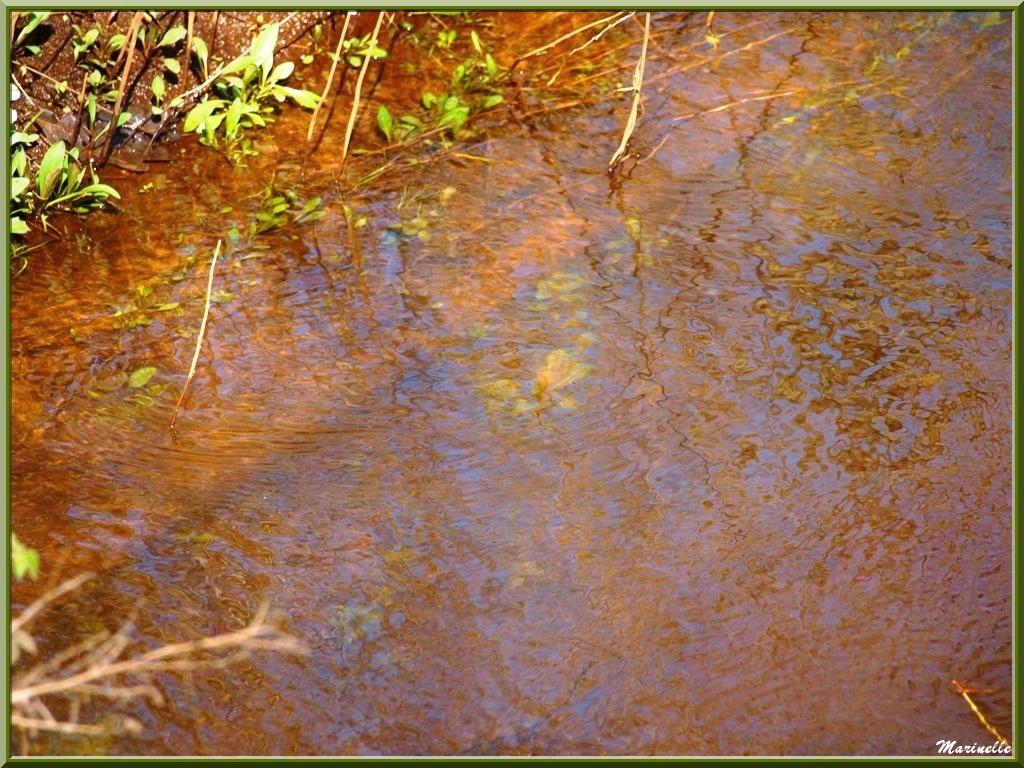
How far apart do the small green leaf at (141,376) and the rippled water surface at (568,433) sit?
4cm

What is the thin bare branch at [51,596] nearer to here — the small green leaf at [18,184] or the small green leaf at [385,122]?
the small green leaf at [18,184]

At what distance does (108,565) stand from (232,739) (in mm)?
525

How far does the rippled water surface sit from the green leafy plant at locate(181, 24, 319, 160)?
0.42 ft

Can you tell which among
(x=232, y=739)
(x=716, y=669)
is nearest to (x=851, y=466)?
(x=716, y=669)

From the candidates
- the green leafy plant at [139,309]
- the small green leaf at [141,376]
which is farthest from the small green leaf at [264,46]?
the small green leaf at [141,376]

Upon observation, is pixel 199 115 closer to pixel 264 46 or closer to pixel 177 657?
pixel 264 46

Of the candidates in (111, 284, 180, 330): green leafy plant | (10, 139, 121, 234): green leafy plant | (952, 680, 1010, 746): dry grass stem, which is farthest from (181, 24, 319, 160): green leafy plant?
(952, 680, 1010, 746): dry grass stem

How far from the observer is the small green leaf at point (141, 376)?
264 centimetres

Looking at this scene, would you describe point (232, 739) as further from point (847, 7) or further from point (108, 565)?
point (847, 7)

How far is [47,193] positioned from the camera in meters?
3.04

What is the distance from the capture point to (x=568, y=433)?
8.25ft

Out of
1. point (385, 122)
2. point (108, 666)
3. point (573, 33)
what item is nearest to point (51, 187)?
point (385, 122)

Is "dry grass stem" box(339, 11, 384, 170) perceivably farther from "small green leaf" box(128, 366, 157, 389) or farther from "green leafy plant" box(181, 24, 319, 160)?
"small green leaf" box(128, 366, 157, 389)

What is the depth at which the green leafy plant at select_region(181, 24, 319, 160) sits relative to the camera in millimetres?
3342
